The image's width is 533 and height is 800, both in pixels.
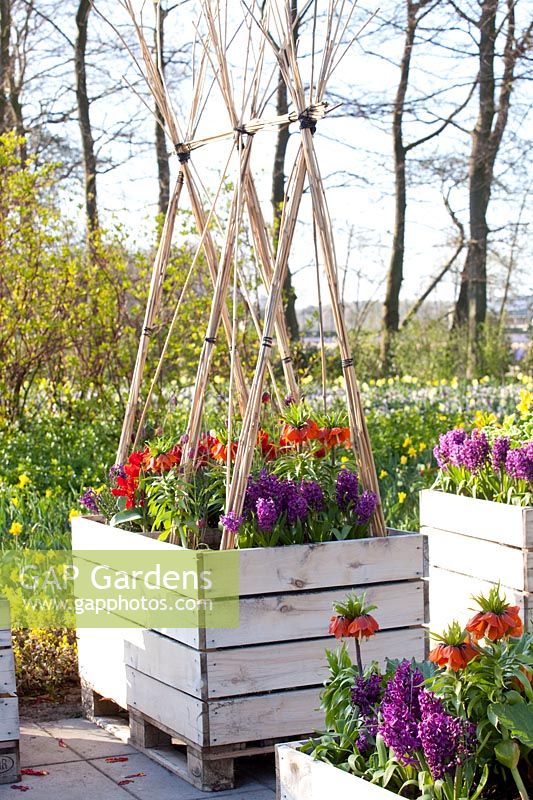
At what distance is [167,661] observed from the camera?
297cm

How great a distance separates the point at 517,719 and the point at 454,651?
145 mm

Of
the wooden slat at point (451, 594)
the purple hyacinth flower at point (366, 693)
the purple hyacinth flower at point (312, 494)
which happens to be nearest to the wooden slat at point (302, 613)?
the purple hyacinth flower at point (312, 494)

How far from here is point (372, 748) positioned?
1.91m

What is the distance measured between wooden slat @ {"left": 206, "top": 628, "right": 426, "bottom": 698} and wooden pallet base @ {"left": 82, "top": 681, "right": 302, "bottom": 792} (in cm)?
17

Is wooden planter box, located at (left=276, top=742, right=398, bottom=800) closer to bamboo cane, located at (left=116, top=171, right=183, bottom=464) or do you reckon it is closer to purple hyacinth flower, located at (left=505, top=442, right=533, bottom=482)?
purple hyacinth flower, located at (left=505, top=442, right=533, bottom=482)

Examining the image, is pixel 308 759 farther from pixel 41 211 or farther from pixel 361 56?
pixel 361 56

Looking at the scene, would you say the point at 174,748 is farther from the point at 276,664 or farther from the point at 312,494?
the point at 312,494

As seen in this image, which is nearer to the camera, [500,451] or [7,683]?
[7,683]

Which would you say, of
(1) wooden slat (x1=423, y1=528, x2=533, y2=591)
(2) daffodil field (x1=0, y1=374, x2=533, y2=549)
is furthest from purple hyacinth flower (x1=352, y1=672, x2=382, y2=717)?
(2) daffodil field (x1=0, y1=374, x2=533, y2=549)

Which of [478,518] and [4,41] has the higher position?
[4,41]

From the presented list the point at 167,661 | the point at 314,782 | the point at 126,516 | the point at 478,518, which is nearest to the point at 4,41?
the point at 126,516

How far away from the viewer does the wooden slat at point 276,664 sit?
9.22 feet

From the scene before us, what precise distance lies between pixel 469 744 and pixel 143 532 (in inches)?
71.9

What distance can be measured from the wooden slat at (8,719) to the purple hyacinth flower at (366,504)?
111 cm
